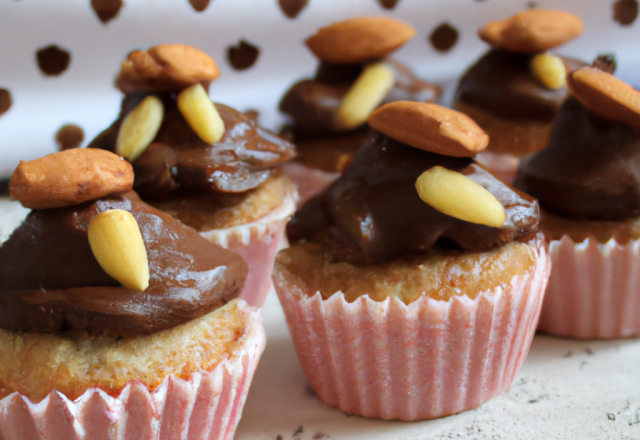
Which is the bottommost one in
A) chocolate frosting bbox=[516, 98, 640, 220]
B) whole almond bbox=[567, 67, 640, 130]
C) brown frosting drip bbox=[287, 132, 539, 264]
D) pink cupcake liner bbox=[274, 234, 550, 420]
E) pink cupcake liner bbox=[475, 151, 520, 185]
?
pink cupcake liner bbox=[475, 151, 520, 185]

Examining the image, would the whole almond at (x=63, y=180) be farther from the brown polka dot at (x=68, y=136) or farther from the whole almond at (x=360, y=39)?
the brown polka dot at (x=68, y=136)

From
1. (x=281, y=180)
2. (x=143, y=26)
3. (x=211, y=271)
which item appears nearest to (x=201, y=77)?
(x=281, y=180)

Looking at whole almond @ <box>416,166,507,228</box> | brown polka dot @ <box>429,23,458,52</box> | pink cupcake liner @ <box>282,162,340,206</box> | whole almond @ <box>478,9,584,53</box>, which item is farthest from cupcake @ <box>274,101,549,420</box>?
brown polka dot @ <box>429,23,458,52</box>

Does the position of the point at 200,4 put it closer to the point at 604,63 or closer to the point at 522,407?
the point at 604,63

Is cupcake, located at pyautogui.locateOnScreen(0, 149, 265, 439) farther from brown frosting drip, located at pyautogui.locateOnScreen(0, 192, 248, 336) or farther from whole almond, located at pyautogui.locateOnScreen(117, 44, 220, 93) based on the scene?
whole almond, located at pyautogui.locateOnScreen(117, 44, 220, 93)

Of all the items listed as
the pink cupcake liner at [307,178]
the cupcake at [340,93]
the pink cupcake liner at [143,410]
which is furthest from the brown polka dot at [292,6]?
the pink cupcake liner at [143,410]
